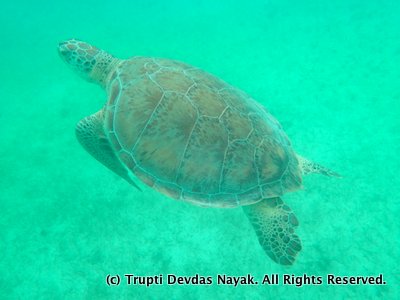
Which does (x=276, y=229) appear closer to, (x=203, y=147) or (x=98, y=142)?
(x=203, y=147)

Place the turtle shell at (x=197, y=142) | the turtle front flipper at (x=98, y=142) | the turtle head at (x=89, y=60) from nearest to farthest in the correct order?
the turtle shell at (x=197, y=142), the turtle front flipper at (x=98, y=142), the turtle head at (x=89, y=60)

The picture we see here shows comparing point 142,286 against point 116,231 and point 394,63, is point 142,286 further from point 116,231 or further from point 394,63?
point 394,63

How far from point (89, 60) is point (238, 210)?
327 centimetres

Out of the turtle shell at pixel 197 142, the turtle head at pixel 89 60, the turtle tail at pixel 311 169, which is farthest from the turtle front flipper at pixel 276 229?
the turtle head at pixel 89 60

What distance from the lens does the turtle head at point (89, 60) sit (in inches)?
150

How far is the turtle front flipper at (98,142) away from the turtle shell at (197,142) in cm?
25

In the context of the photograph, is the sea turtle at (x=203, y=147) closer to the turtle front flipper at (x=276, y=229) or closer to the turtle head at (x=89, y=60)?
the turtle front flipper at (x=276, y=229)

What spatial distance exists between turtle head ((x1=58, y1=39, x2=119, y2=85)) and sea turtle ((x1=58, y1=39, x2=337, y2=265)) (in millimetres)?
936

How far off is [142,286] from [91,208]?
68.7 inches

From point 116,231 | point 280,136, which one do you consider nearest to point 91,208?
point 116,231

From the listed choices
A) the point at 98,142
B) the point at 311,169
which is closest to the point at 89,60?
the point at 98,142

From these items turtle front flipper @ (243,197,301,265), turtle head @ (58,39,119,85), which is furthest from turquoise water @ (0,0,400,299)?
turtle head @ (58,39,119,85)

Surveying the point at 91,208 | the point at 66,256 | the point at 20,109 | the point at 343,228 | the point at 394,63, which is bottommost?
the point at 20,109

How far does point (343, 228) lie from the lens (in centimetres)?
384
